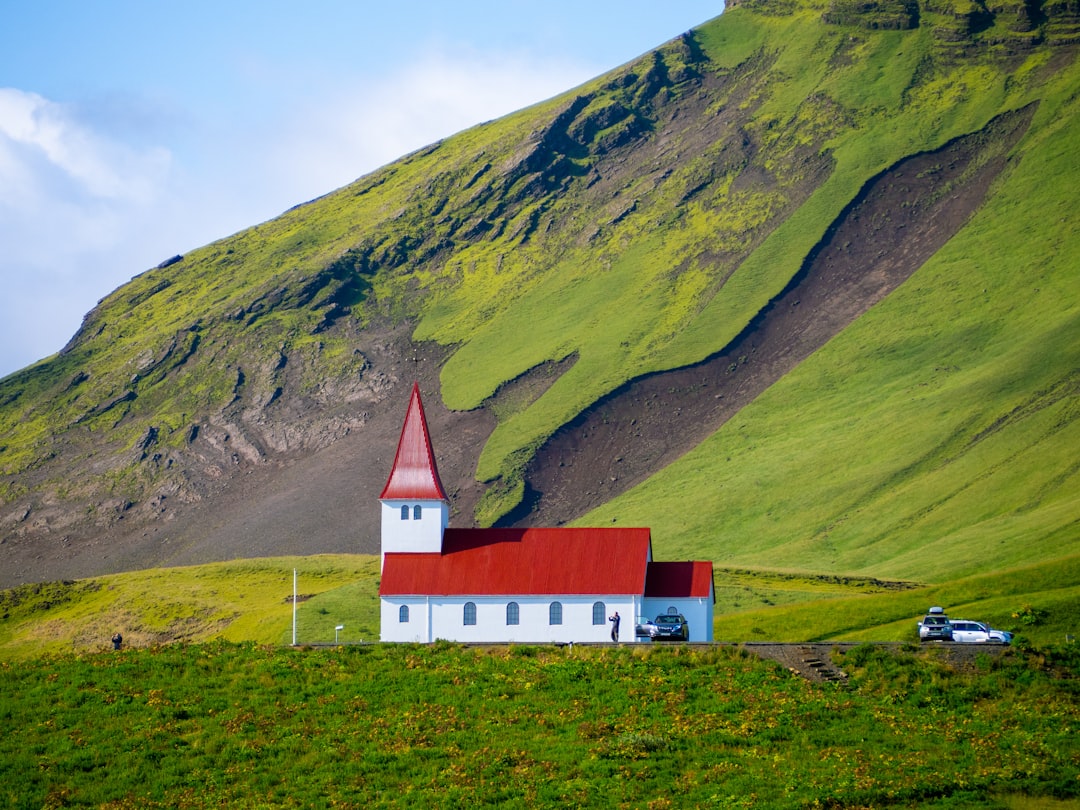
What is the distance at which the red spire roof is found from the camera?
81000mm

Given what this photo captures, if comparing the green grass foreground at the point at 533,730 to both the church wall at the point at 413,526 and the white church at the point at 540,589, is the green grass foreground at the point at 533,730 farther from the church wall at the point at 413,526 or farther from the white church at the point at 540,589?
the church wall at the point at 413,526

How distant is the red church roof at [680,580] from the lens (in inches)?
Answer: 2977

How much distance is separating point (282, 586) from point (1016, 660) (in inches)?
3984

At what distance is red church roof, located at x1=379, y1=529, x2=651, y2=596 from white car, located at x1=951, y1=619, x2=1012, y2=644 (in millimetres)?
18663

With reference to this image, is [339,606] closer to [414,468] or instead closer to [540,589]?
[414,468]

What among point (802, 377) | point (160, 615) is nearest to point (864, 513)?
point (802, 377)

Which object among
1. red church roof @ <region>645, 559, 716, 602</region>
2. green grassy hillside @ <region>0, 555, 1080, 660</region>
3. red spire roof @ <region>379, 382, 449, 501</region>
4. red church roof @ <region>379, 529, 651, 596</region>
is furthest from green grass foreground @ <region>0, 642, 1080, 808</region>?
red spire roof @ <region>379, 382, 449, 501</region>

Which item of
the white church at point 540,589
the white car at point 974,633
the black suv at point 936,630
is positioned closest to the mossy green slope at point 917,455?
the white church at point 540,589

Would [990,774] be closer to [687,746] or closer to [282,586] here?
[687,746]

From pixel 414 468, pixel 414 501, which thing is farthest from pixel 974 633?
pixel 414 468

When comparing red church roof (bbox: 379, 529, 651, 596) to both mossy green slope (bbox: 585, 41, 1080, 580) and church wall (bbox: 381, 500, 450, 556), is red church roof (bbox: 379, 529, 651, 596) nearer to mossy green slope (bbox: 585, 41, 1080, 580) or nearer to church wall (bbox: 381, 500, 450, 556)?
church wall (bbox: 381, 500, 450, 556)

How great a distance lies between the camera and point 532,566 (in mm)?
76000

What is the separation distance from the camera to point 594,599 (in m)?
74.4

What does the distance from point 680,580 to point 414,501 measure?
52.9ft
